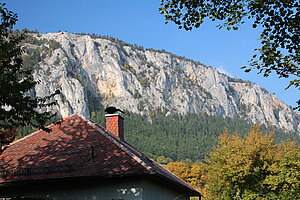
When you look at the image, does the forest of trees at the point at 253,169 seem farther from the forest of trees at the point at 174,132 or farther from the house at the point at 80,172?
the forest of trees at the point at 174,132

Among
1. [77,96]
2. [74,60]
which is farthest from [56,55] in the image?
[77,96]

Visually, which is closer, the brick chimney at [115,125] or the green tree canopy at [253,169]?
the brick chimney at [115,125]

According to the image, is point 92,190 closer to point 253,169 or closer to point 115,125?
point 115,125

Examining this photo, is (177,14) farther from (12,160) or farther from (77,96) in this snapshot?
(77,96)

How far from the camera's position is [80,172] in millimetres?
12484

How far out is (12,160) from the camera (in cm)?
1446

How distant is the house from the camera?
40.5 ft

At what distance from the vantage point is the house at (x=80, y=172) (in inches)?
486

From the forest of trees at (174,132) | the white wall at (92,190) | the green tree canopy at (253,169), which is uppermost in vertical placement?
the forest of trees at (174,132)

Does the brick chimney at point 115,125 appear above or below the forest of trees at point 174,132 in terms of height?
below

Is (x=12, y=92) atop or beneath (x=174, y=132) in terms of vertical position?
beneath

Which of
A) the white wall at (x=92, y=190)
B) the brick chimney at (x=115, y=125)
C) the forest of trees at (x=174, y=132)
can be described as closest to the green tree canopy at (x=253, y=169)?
the brick chimney at (x=115, y=125)

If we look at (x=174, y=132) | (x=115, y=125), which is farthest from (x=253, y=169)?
(x=174, y=132)

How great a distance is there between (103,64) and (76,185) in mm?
189284
